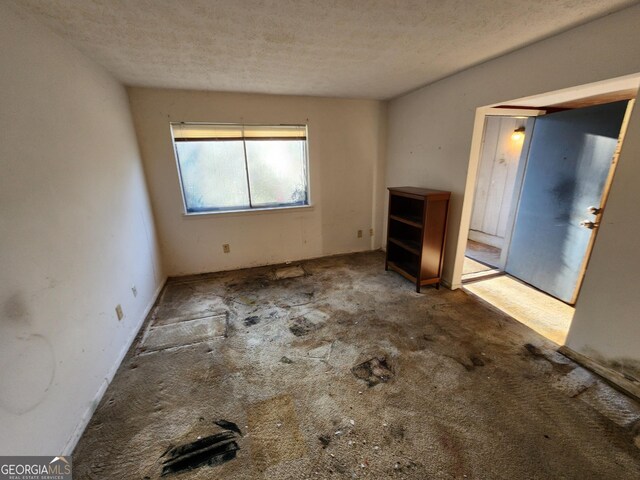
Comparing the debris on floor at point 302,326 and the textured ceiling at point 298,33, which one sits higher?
the textured ceiling at point 298,33

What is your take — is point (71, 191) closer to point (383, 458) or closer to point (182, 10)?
point (182, 10)

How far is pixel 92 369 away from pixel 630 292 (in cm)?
344

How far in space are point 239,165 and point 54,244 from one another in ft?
7.19

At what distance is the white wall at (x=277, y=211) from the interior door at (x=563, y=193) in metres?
1.87

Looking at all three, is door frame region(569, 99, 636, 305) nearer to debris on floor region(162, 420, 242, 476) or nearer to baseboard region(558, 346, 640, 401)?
baseboard region(558, 346, 640, 401)

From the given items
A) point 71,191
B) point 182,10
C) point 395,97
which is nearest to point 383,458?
point 71,191

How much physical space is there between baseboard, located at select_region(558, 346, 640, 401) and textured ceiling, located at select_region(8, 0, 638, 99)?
2208 mm

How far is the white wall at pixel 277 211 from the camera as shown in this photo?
299cm

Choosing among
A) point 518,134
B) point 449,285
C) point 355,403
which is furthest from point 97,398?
point 518,134

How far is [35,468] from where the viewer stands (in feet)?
3.88

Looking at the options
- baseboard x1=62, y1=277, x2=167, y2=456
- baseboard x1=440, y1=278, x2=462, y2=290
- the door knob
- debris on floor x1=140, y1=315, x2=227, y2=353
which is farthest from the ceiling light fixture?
baseboard x1=62, y1=277, x2=167, y2=456

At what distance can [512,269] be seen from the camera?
10.6ft

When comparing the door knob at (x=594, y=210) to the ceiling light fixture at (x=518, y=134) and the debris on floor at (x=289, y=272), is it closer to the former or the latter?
the ceiling light fixture at (x=518, y=134)

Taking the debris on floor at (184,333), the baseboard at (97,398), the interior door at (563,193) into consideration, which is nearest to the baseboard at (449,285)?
the interior door at (563,193)
